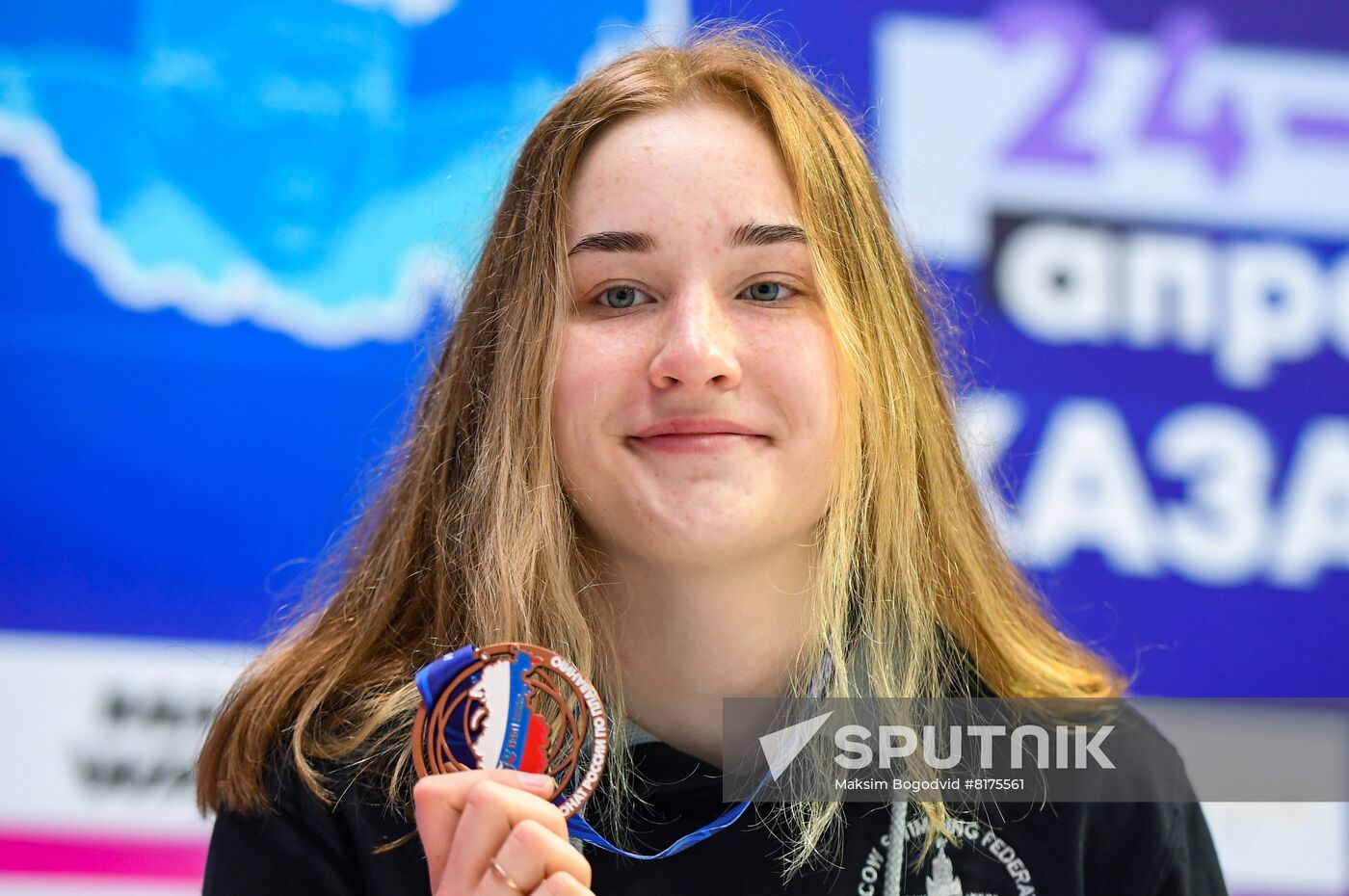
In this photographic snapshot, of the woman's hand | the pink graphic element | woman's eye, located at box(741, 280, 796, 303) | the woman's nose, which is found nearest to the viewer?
the woman's hand

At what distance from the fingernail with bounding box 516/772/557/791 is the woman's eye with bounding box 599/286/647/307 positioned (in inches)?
19.7

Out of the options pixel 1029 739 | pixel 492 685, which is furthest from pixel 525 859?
pixel 1029 739

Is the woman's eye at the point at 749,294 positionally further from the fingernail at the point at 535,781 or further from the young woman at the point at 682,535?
the fingernail at the point at 535,781

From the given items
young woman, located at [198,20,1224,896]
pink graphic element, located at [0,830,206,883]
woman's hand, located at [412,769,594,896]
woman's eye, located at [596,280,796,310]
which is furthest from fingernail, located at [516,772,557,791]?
pink graphic element, located at [0,830,206,883]

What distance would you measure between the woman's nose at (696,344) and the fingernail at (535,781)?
0.39 metres

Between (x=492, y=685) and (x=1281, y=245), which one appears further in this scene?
(x=1281, y=245)

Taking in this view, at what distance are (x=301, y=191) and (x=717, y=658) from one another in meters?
1.29

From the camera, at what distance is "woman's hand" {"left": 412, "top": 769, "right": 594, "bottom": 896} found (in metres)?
0.98

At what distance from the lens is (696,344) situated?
4.04ft

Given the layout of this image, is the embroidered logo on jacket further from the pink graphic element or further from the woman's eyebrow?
the pink graphic element

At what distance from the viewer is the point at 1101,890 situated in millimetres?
1400

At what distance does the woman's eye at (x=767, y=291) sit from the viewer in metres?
1.33

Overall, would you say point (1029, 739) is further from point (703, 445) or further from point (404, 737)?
point (404, 737)
